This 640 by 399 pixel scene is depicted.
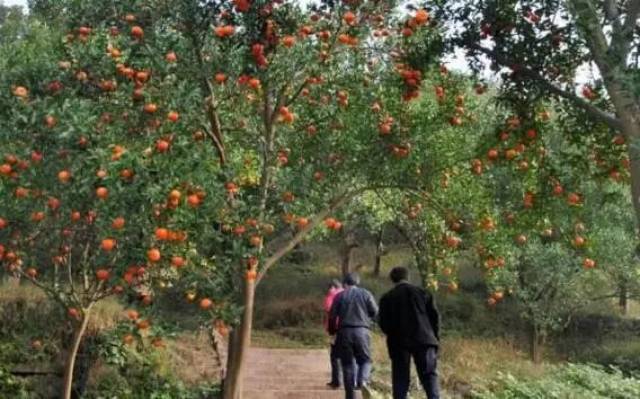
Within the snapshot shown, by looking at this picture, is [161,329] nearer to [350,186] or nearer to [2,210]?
[2,210]

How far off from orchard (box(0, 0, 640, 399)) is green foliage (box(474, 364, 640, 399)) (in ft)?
11.3

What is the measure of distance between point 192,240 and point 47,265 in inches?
156

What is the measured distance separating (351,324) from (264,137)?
8.29ft

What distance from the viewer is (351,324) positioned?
9086 mm

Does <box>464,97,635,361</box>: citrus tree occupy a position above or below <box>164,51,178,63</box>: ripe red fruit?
below

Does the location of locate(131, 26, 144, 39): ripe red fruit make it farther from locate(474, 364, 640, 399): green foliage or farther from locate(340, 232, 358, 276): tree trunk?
locate(340, 232, 358, 276): tree trunk

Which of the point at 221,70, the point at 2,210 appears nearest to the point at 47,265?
the point at 2,210

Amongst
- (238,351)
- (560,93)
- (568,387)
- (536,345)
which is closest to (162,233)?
(238,351)

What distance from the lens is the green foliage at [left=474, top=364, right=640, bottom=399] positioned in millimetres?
12023

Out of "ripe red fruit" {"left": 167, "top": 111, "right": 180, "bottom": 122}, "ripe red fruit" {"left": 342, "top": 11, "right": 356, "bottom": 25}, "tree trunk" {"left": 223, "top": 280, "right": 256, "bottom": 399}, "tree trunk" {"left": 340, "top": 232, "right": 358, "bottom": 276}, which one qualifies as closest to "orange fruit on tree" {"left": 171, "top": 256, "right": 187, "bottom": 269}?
"ripe red fruit" {"left": 167, "top": 111, "right": 180, "bottom": 122}

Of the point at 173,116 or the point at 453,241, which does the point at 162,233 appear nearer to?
the point at 173,116

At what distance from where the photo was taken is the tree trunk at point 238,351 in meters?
8.51

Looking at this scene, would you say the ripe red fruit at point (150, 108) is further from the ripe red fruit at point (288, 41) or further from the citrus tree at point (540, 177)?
the citrus tree at point (540, 177)

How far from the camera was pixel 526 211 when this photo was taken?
774 cm
